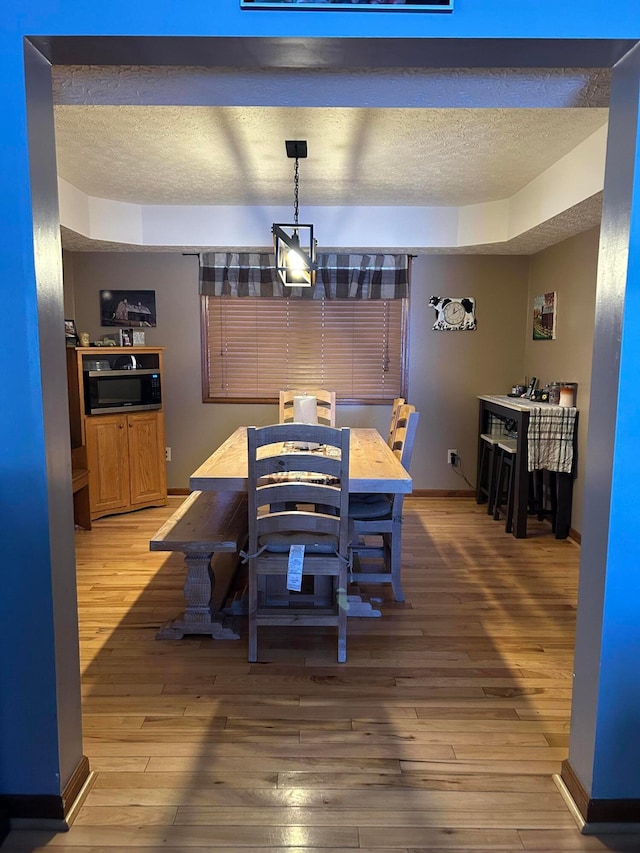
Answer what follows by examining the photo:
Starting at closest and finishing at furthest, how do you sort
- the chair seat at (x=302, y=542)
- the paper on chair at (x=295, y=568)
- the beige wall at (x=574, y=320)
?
the paper on chair at (x=295, y=568)
the chair seat at (x=302, y=542)
the beige wall at (x=574, y=320)

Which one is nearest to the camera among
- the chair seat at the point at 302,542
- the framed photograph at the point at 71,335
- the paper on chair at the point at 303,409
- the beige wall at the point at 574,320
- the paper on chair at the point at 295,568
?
the paper on chair at the point at 295,568

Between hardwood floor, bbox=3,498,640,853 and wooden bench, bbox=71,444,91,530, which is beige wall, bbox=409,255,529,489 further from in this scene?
wooden bench, bbox=71,444,91,530

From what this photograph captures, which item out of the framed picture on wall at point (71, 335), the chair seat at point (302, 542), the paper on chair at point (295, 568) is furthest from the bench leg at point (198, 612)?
the framed picture on wall at point (71, 335)

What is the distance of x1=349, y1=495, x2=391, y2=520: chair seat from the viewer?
117 inches

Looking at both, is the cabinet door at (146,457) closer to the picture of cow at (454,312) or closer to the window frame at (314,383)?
the window frame at (314,383)

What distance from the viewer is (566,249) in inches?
160

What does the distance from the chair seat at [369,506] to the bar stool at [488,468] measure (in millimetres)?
1519

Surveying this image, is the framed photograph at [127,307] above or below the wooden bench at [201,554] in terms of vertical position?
above

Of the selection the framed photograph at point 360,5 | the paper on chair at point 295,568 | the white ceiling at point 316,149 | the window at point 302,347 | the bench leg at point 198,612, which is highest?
the white ceiling at point 316,149

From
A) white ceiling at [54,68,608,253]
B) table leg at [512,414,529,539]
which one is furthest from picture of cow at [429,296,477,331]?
table leg at [512,414,529,539]

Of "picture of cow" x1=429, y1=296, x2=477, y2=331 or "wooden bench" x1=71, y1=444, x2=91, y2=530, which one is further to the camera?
"picture of cow" x1=429, y1=296, x2=477, y2=331

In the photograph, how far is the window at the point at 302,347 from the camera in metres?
4.85

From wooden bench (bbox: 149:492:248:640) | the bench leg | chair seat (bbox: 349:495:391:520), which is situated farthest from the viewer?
chair seat (bbox: 349:495:391:520)

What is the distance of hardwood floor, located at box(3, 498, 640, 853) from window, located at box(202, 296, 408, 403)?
7.09 feet
